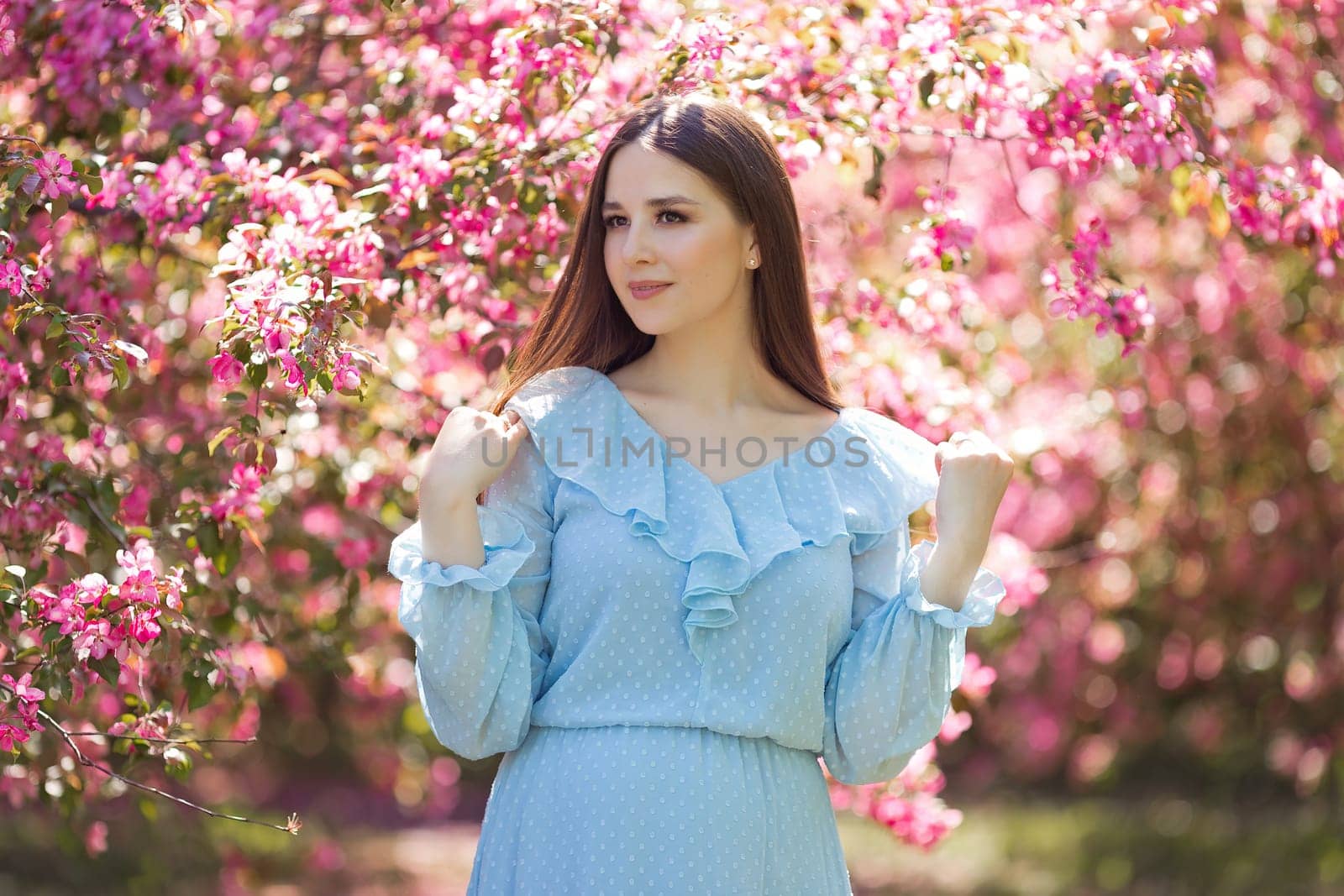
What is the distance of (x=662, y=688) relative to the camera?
2.02 metres

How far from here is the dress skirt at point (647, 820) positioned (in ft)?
6.41

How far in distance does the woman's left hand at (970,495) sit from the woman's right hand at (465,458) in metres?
0.59

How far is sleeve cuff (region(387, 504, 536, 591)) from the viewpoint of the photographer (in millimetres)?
1940

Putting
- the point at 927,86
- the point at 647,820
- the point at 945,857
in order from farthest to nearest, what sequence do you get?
the point at 945,857, the point at 927,86, the point at 647,820

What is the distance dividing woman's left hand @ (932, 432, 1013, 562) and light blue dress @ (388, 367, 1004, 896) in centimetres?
8

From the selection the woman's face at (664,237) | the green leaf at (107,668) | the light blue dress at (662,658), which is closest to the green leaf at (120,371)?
the green leaf at (107,668)

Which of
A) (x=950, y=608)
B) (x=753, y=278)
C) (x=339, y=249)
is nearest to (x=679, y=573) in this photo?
(x=950, y=608)

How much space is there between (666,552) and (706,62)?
89cm

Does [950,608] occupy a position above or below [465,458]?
below

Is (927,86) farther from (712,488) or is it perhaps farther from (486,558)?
(486,558)

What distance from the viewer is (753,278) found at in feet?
7.48

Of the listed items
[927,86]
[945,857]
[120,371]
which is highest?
[927,86]

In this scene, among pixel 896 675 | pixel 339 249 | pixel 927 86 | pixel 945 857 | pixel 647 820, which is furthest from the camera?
pixel 945 857

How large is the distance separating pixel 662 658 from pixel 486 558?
26cm
